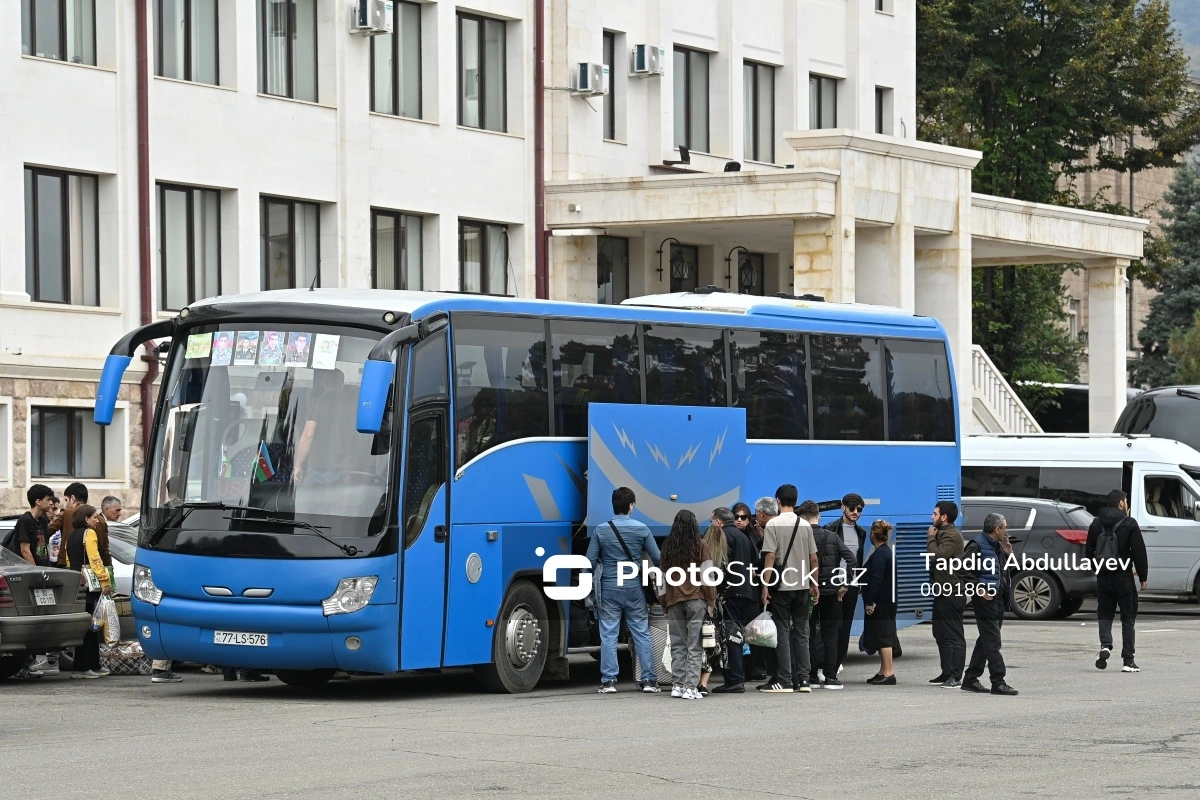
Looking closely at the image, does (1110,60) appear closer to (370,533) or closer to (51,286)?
(51,286)

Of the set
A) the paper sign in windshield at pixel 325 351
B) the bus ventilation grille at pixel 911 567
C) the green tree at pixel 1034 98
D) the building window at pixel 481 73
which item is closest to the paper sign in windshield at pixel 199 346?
the paper sign in windshield at pixel 325 351

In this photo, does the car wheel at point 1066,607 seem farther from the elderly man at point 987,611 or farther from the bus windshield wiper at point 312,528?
the bus windshield wiper at point 312,528

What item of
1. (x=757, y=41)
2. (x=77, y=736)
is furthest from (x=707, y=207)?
(x=77, y=736)

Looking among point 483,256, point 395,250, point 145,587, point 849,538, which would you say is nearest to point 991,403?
point 483,256

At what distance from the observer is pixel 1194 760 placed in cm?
1314

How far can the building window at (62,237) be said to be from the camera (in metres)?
29.3

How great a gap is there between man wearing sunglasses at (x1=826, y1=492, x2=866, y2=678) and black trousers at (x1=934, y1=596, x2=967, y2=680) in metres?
1.00

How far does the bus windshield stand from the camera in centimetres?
1700

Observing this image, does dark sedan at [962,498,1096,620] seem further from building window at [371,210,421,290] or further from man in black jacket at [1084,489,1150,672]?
building window at [371,210,421,290]

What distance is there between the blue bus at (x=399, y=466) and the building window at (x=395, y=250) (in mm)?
15075

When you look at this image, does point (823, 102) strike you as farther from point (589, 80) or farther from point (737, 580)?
point (737, 580)

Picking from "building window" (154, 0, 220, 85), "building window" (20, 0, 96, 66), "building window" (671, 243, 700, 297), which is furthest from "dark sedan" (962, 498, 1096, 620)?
"building window" (20, 0, 96, 66)

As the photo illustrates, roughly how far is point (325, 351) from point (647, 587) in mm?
3486

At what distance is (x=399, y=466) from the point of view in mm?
17094
